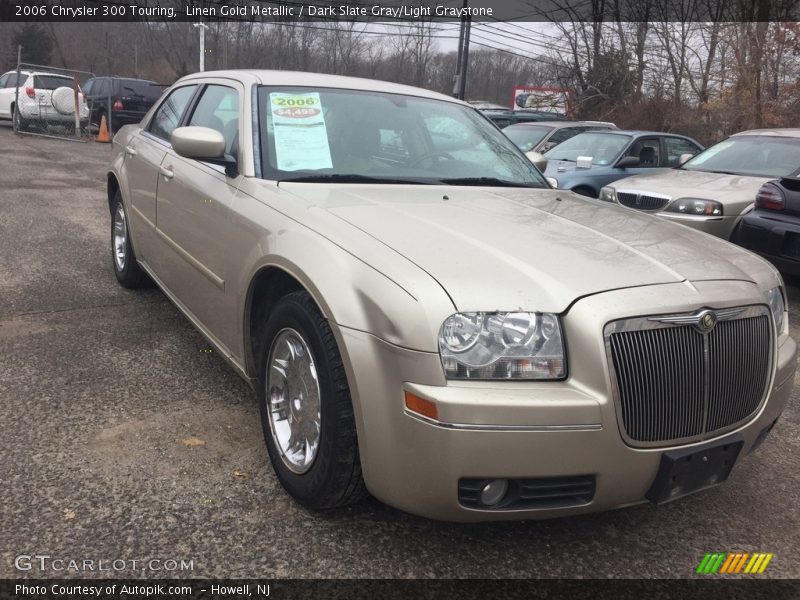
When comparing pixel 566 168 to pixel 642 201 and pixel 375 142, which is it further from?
pixel 375 142

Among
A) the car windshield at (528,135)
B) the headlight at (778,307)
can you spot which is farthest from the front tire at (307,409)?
the car windshield at (528,135)

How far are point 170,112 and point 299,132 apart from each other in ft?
5.68

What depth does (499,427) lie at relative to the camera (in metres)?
1.92

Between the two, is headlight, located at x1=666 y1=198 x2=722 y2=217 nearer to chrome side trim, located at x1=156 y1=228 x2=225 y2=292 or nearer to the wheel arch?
chrome side trim, located at x1=156 y1=228 x2=225 y2=292

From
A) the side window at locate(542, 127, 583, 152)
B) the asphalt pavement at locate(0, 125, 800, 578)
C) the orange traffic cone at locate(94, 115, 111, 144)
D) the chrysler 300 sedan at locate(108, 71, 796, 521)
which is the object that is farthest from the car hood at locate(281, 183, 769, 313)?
the orange traffic cone at locate(94, 115, 111, 144)

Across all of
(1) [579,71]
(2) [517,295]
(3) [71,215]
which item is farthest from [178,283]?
(1) [579,71]

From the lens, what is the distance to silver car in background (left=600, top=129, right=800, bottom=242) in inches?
247

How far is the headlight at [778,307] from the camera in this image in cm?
259

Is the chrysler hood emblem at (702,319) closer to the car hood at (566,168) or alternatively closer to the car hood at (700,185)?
the car hood at (700,185)

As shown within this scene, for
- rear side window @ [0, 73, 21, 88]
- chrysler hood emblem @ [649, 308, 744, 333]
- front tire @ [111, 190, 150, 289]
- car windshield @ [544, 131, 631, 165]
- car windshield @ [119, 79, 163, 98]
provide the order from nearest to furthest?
1. chrysler hood emblem @ [649, 308, 744, 333]
2. front tire @ [111, 190, 150, 289]
3. car windshield @ [544, 131, 631, 165]
4. car windshield @ [119, 79, 163, 98]
5. rear side window @ [0, 73, 21, 88]

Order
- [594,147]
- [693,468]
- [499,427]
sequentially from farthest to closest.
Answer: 1. [594,147]
2. [693,468]
3. [499,427]

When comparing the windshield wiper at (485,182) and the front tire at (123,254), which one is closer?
the windshield wiper at (485,182)

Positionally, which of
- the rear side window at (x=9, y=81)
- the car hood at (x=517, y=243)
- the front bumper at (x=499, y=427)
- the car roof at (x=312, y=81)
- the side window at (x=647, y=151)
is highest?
the rear side window at (x=9, y=81)

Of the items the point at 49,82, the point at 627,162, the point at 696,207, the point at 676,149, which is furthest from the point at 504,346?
the point at 49,82
